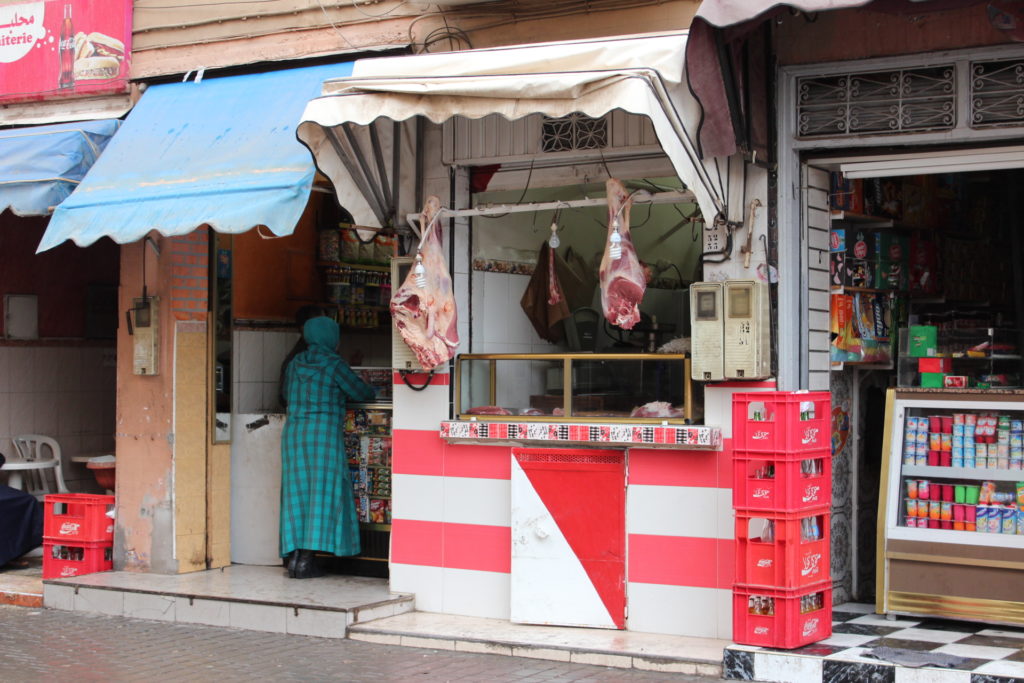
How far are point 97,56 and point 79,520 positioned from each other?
3.60 meters

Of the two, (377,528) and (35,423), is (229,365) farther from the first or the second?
(35,423)

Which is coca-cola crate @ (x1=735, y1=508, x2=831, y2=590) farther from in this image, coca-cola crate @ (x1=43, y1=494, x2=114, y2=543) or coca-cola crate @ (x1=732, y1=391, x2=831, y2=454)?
coca-cola crate @ (x1=43, y1=494, x2=114, y2=543)

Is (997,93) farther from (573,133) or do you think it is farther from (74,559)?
(74,559)

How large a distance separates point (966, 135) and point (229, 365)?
225 inches

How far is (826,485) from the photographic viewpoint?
23.2 ft

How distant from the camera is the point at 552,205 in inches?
301

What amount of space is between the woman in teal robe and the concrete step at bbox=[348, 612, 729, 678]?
112cm

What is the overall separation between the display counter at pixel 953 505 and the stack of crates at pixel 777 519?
2.88 ft

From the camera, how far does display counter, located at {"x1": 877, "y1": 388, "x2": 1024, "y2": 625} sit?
7.30 meters

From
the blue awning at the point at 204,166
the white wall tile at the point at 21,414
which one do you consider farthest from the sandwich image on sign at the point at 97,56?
the white wall tile at the point at 21,414

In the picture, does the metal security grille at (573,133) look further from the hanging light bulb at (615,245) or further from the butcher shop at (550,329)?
the hanging light bulb at (615,245)

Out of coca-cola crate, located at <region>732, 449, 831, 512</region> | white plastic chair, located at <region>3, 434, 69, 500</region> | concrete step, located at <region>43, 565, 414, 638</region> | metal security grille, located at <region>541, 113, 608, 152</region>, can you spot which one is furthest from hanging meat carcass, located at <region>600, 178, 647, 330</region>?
white plastic chair, located at <region>3, 434, 69, 500</region>

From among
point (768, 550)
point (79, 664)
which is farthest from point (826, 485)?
point (79, 664)

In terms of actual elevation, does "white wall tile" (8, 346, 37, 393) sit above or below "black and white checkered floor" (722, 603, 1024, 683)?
above
